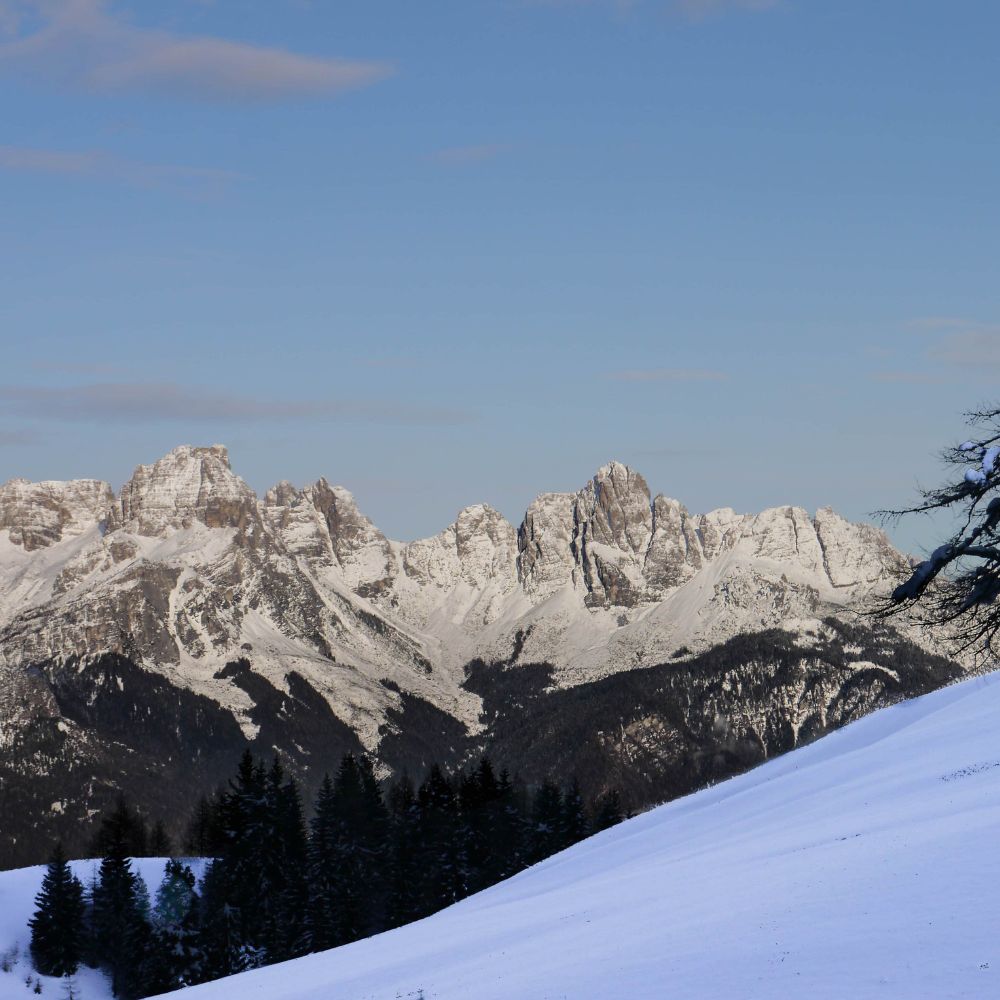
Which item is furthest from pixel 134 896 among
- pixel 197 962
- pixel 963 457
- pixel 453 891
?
pixel 963 457

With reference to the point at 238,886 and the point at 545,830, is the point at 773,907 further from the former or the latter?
the point at 545,830

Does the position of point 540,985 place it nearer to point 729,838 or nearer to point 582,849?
point 729,838

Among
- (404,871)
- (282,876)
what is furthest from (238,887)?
(404,871)

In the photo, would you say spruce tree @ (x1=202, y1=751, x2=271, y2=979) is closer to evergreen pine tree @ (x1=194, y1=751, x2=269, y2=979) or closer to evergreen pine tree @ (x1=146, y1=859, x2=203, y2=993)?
evergreen pine tree @ (x1=194, y1=751, x2=269, y2=979)

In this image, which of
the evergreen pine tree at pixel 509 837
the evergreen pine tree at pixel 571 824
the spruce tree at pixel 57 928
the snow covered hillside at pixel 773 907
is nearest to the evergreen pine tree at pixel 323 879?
the evergreen pine tree at pixel 509 837

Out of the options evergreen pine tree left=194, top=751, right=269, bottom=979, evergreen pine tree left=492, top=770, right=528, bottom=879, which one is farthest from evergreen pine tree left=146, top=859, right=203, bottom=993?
evergreen pine tree left=492, top=770, right=528, bottom=879

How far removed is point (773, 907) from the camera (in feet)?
87.1

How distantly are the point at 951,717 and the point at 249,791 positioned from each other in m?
60.3

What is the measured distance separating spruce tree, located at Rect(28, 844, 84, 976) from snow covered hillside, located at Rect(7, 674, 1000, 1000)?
47.1 metres

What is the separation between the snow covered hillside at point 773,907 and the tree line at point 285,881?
40.4 m

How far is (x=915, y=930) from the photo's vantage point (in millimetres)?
22547

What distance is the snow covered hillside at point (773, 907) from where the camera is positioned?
22.2 metres

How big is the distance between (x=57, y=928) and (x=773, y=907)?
78236 millimetres

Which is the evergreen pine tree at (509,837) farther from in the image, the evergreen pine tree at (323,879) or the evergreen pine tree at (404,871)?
the evergreen pine tree at (323,879)
